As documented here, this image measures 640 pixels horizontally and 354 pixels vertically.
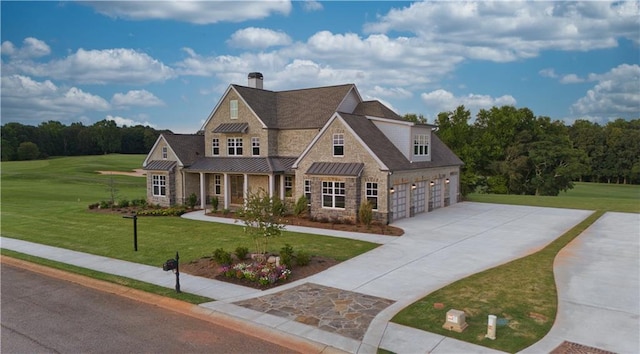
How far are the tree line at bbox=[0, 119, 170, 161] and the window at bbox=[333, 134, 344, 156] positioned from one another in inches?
2735

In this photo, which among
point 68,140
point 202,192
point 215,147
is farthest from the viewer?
point 68,140

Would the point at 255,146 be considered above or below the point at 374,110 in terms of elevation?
below

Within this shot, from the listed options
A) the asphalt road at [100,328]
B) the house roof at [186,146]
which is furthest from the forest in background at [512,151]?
the asphalt road at [100,328]

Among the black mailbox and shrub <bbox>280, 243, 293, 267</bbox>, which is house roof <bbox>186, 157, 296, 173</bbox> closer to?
shrub <bbox>280, 243, 293, 267</bbox>

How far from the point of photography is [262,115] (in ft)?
98.6

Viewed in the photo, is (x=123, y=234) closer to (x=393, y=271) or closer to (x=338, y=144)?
(x=338, y=144)

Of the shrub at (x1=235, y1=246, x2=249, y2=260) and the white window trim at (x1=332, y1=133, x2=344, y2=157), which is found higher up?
the white window trim at (x1=332, y1=133, x2=344, y2=157)

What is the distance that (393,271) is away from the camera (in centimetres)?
1426

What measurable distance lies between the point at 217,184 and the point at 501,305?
24.4 meters

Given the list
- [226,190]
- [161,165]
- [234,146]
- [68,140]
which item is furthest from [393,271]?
[68,140]

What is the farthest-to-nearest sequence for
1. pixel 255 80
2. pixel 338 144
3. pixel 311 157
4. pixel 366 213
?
pixel 255 80
pixel 311 157
pixel 338 144
pixel 366 213

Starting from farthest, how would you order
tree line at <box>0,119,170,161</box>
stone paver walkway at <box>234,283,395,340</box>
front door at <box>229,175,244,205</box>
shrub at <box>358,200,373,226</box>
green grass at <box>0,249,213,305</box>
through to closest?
tree line at <box>0,119,170,161</box>
front door at <box>229,175,244,205</box>
shrub at <box>358,200,373,226</box>
green grass at <box>0,249,213,305</box>
stone paver walkway at <box>234,283,395,340</box>

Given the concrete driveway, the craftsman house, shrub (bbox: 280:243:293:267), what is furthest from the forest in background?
shrub (bbox: 280:243:293:267)

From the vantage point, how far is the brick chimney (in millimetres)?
34344
